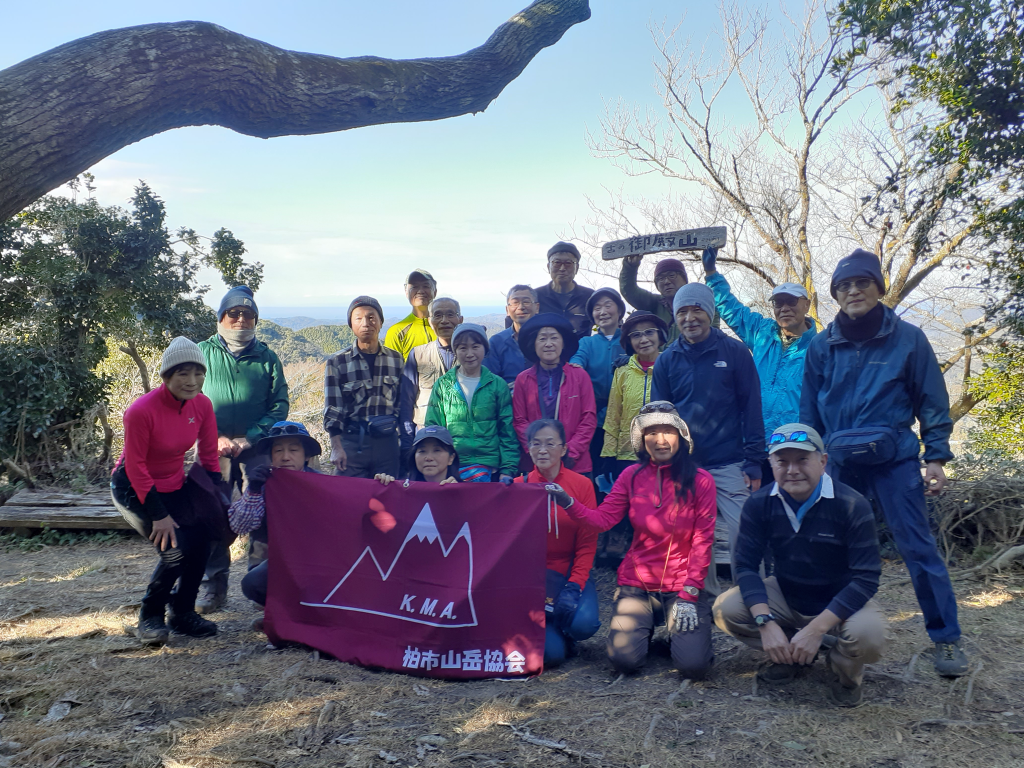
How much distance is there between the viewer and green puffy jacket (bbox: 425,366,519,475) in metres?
5.18

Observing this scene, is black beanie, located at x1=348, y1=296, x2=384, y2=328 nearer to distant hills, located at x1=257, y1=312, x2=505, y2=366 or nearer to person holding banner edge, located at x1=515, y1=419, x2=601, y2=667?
person holding banner edge, located at x1=515, y1=419, x2=601, y2=667

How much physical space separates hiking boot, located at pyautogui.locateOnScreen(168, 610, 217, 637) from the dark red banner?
0.54 m

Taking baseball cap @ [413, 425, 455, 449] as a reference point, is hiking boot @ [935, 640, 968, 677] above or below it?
below

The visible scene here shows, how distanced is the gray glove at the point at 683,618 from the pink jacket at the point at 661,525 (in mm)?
135

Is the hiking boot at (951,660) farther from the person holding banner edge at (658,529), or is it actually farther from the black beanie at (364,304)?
the black beanie at (364,304)

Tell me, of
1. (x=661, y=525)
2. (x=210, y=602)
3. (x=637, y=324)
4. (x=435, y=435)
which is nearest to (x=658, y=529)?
(x=661, y=525)

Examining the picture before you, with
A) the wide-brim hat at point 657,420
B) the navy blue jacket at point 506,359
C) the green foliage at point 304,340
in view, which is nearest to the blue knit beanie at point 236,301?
the navy blue jacket at point 506,359

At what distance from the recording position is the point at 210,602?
5.11 metres

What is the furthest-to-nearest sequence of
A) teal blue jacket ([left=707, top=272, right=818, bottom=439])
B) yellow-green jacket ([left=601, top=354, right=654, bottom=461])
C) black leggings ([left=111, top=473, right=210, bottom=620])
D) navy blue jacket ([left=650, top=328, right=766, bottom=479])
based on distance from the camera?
yellow-green jacket ([left=601, top=354, right=654, bottom=461]), teal blue jacket ([left=707, top=272, right=818, bottom=439]), navy blue jacket ([left=650, top=328, right=766, bottom=479]), black leggings ([left=111, top=473, right=210, bottom=620])

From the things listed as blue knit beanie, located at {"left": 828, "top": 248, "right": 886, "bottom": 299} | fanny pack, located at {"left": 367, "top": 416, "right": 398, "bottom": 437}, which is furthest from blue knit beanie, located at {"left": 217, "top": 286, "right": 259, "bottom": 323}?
blue knit beanie, located at {"left": 828, "top": 248, "right": 886, "bottom": 299}

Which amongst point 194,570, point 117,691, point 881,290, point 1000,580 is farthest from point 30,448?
point 1000,580

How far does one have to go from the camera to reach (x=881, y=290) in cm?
403

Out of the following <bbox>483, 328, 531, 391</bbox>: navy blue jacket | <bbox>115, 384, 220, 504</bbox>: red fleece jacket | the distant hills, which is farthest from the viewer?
the distant hills

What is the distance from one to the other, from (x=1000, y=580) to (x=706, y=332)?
11.3 ft
